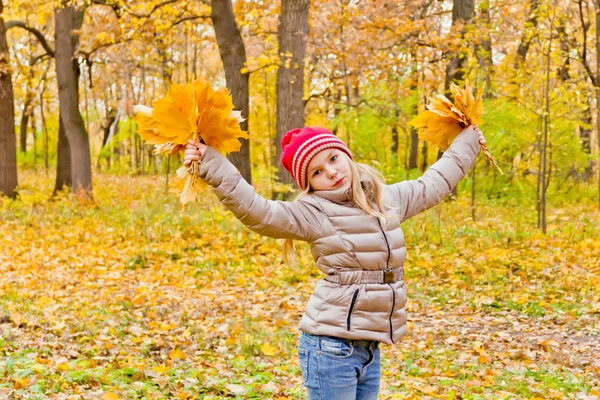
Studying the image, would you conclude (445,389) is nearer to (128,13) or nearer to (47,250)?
(47,250)

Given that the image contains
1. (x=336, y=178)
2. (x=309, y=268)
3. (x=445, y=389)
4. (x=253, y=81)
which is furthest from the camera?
(x=253, y=81)

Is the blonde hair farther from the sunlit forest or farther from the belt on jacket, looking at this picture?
the sunlit forest

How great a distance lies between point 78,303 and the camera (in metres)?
7.69

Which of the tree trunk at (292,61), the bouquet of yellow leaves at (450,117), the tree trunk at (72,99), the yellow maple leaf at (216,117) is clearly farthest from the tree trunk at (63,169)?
the yellow maple leaf at (216,117)

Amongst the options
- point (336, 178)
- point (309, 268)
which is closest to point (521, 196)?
point (309, 268)

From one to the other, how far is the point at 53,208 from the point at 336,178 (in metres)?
12.7

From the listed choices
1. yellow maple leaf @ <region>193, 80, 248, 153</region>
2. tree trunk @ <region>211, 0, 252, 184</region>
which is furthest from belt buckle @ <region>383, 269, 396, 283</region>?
tree trunk @ <region>211, 0, 252, 184</region>

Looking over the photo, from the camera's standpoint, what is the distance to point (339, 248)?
110 inches

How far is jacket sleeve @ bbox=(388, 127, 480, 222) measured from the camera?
10.2ft

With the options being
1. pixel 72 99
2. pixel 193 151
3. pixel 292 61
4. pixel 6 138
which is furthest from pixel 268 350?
pixel 6 138

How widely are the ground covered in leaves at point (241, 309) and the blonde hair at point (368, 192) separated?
2180mm

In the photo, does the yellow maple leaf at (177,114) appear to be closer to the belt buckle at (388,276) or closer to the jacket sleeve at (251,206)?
the jacket sleeve at (251,206)

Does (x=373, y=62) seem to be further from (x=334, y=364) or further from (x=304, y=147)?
(x=334, y=364)

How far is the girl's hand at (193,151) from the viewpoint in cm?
264
